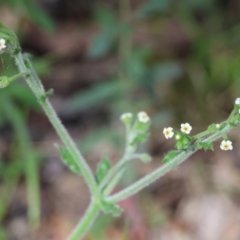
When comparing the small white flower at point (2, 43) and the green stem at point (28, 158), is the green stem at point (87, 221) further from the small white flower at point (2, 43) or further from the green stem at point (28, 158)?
the green stem at point (28, 158)

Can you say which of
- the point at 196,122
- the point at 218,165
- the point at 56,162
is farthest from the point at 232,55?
the point at 56,162

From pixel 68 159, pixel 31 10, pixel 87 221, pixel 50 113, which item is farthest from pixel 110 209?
pixel 31 10

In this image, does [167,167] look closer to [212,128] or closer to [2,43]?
[212,128]

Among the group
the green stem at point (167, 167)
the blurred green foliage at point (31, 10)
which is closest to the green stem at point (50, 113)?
the green stem at point (167, 167)

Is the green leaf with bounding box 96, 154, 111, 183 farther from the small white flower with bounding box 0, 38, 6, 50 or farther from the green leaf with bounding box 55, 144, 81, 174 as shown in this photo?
the small white flower with bounding box 0, 38, 6, 50

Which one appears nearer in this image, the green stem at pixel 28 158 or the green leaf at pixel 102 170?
the green leaf at pixel 102 170

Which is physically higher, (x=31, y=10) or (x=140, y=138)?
(x=31, y=10)

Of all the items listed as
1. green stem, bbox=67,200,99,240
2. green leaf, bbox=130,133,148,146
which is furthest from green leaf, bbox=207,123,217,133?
green stem, bbox=67,200,99,240
